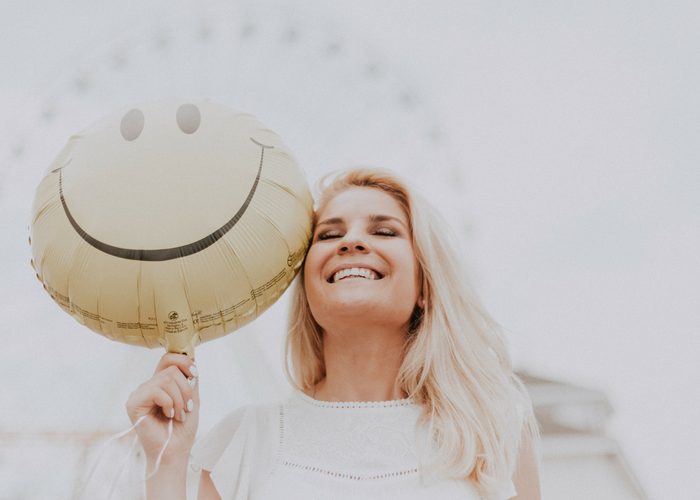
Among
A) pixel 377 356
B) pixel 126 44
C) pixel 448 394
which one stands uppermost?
pixel 126 44

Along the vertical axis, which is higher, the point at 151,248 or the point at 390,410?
the point at 151,248

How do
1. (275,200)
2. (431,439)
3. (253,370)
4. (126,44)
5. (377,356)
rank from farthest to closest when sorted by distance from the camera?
(126,44), (253,370), (377,356), (431,439), (275,200)

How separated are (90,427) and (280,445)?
1.46 metres

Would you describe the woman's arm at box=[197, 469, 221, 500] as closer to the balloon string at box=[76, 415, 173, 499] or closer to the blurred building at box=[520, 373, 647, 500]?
the balloon string at box=[76, 415, 173, 499]

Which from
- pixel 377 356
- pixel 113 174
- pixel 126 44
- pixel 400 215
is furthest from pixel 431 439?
pixel 126 44

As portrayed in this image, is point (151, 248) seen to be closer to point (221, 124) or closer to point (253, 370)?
point (221, 124)

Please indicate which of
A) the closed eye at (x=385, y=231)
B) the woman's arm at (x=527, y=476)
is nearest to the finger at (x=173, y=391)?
the closed eye at (x=385, y=231)

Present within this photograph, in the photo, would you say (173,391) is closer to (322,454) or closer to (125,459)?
(125,459)

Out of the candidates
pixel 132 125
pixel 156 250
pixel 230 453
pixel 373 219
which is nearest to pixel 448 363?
pixel 373 219

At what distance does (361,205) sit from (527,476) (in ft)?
3.29

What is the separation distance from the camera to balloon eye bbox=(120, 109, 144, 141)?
1835mm

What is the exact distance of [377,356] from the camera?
224 cm

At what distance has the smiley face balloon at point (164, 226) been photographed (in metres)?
1.74

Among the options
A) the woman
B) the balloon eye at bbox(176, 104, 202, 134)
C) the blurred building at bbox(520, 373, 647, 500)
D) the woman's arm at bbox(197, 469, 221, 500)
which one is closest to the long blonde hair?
the woman
